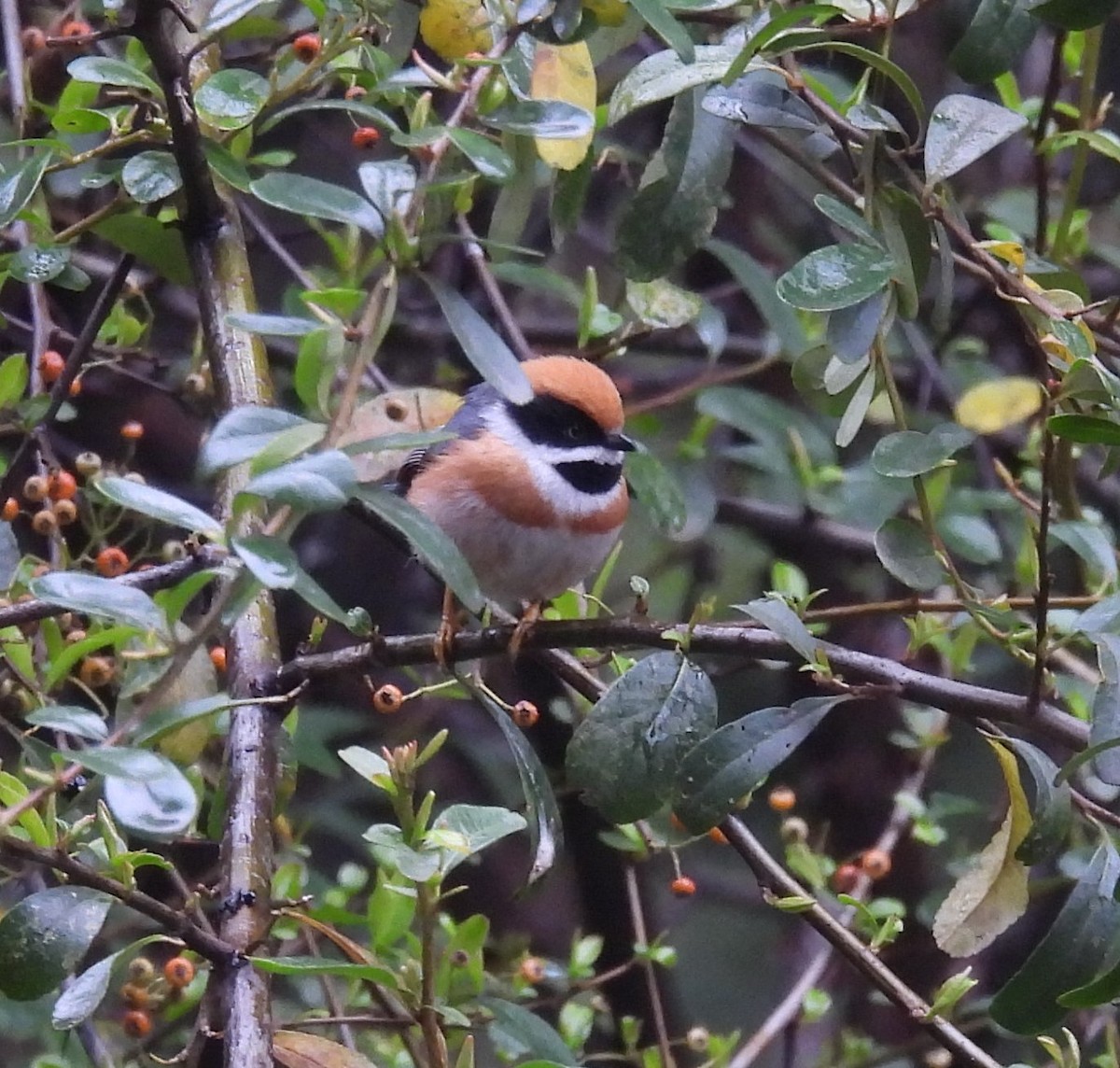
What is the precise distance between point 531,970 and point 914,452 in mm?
1189

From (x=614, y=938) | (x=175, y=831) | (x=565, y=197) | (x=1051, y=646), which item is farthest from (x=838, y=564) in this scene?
(x=175, y=831)

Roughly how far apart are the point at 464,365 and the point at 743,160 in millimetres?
1203

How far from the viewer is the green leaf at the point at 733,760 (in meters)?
1.74

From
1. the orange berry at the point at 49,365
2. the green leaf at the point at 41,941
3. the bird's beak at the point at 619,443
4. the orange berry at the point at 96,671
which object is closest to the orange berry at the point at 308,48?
the orange berry at the point at 49,365

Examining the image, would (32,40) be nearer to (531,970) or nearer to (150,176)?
(150,176)

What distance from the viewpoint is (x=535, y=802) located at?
1880mm

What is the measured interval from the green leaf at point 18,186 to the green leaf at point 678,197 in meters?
0.73

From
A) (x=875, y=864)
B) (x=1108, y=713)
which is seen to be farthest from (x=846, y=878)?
(x=1108, y=713)

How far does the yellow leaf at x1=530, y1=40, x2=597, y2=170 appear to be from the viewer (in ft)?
6.52

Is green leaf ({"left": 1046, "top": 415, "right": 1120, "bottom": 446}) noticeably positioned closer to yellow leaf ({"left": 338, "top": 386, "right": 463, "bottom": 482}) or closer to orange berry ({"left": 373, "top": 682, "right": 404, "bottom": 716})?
orange berry ({"left": 373, "top": 682, "right": 404, "bottom": 716})

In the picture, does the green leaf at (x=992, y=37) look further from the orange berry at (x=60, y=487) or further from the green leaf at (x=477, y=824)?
the orange berry at (x=60, y=487)

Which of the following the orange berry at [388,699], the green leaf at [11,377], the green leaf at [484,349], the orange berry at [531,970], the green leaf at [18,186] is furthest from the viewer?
the orange berry at [531,970]

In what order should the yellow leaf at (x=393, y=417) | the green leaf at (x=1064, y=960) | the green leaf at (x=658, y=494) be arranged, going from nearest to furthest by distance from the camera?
the green leaf at (x=1064, y=960), the yellow leaf at (x=393, y=417), the green leaf at (x=658, y=494)

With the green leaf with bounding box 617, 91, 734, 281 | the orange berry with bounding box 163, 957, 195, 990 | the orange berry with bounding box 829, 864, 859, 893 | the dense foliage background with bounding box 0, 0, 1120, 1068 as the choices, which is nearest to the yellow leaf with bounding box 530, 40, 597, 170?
the dense foliage background with bounding box 0, 0, 1120, 1068
